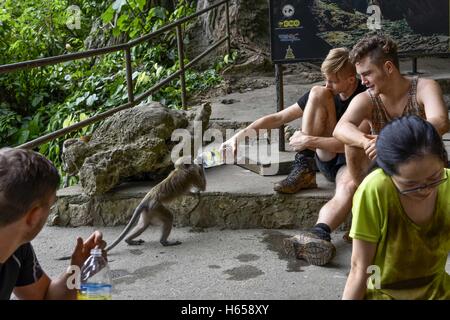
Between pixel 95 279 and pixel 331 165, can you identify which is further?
pixel 331 165

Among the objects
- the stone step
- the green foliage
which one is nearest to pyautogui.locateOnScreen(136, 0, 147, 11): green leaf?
the green foliage

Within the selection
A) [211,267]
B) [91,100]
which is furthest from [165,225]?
[91,100]

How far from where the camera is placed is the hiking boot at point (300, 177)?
15.4ft

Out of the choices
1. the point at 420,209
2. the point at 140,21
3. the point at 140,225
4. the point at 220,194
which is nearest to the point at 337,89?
the point at 220,194

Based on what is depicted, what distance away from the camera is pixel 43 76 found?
10836 mm

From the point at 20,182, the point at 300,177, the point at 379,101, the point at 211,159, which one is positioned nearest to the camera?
the point at 20,182

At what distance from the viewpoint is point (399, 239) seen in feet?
7.85

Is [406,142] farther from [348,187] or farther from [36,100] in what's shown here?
[36,100]

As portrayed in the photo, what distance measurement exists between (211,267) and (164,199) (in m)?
0.74

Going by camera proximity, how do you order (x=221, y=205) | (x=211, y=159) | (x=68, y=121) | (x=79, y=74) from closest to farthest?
(x=221, y=205), (x=211, y=159), (x=68, y=121), (x=79, y=74)

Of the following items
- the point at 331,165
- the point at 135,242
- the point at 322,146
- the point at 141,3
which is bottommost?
the point at 135,242

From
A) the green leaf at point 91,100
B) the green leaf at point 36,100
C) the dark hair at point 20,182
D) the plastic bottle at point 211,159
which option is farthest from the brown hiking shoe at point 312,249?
the green leaf at point 36,100

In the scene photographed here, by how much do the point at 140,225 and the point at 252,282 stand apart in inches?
43.8

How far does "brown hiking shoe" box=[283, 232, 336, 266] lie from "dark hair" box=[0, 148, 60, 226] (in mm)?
2358
